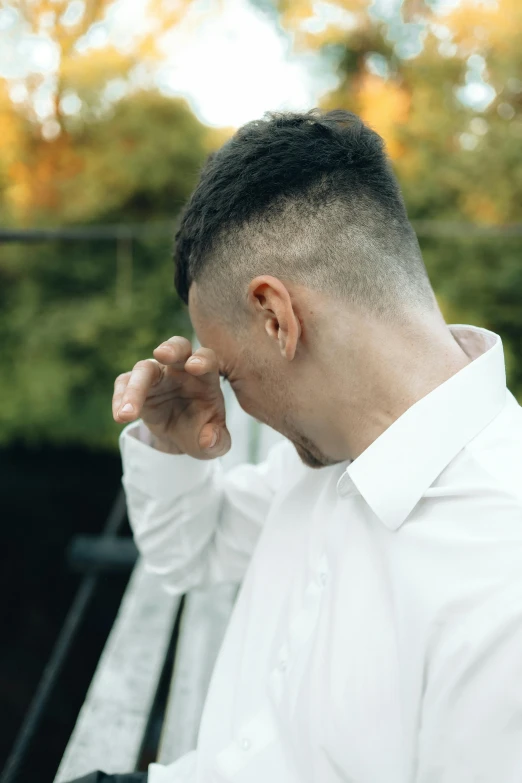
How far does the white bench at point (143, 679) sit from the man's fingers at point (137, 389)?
0.64 meters

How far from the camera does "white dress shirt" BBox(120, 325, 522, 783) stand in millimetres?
771

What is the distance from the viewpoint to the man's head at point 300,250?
100 cm

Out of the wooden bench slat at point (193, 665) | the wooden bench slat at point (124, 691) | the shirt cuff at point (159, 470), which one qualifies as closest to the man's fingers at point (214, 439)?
the shirt cuff at point (159, 470)

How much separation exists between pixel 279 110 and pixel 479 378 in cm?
54

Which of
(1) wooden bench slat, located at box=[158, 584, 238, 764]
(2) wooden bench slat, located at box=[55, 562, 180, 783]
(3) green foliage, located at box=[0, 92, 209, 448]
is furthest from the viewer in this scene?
(3) green foliage, located at box=[0, 92, 209, 448]

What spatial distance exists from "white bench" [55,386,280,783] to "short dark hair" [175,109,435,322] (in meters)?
0.81

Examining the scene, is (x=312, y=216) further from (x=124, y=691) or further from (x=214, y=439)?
(x=124, y=691)

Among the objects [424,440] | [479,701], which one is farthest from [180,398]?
[479,701]

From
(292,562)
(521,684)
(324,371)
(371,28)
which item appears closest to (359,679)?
(521,684)

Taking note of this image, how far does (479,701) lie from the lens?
2.48ft

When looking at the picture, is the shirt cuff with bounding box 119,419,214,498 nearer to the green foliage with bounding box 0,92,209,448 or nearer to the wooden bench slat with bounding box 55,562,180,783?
the wooden bench slat with bounding box 55,562,180,783

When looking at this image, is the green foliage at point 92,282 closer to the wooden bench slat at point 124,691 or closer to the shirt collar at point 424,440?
the wooden bench slat at point 124,691

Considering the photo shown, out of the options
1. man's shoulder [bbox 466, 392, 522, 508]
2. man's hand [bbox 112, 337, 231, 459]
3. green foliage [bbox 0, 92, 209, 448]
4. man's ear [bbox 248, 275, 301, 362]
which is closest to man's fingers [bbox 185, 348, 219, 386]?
man's hand [bbox 112, 337, 231, 459]

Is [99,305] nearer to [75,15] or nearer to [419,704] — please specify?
[75,15]
